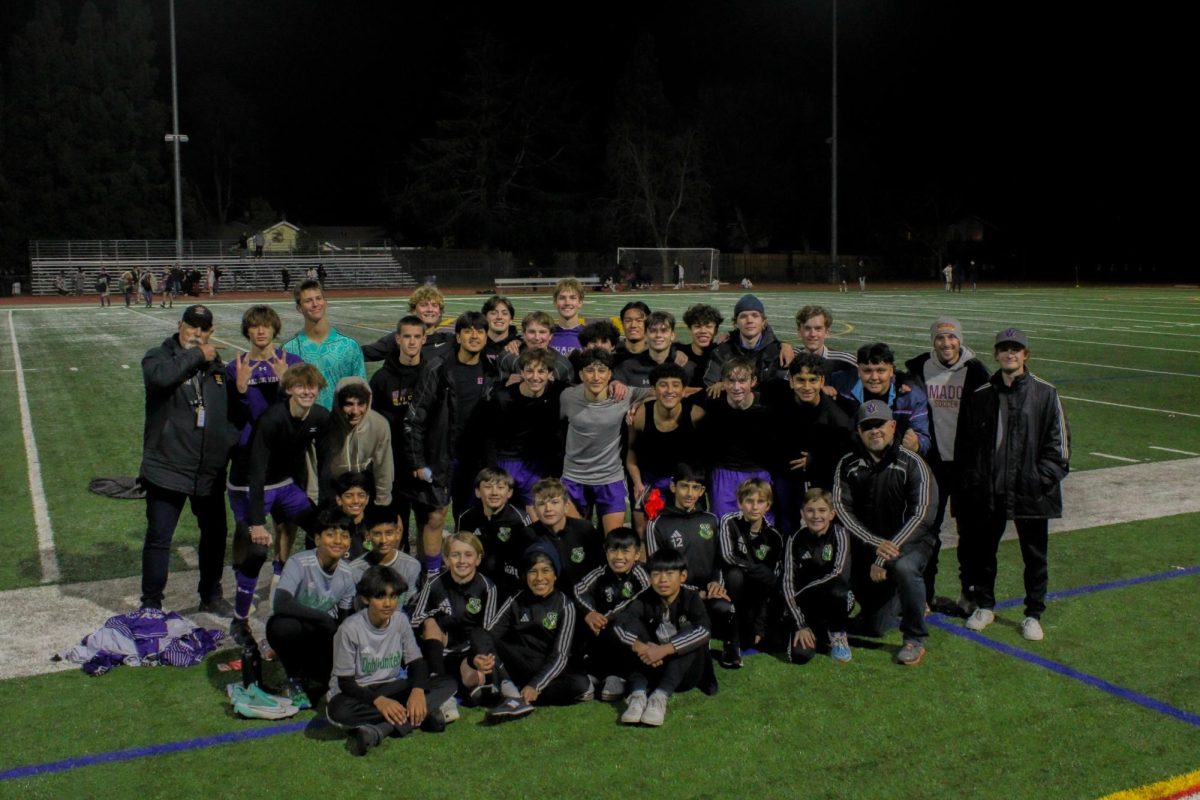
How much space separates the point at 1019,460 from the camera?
652 cm

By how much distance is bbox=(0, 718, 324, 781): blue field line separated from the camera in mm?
4805

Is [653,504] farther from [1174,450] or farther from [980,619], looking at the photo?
[1174,450]

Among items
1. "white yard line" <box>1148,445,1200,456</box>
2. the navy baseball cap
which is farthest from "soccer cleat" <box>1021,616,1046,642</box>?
"white yard line" <box>1148,445,1200,456</box>

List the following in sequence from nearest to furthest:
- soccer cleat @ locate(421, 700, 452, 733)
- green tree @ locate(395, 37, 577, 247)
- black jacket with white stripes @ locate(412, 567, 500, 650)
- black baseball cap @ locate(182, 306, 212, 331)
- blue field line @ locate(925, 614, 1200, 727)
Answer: soccer cleat @ locate(421, 700, 452, 733) → blue field line @ locate(925, 614, 1200, 727) → black jacket with white stripes @ locate(412, 567, 500, 650) → black baseball cap @ locate(182, 306, 212, 331) → green tree @ locate(395, 37, 577, 247)

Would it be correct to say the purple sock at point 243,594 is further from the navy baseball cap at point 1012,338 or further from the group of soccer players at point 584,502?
the navy baseball cap at point 1012,338

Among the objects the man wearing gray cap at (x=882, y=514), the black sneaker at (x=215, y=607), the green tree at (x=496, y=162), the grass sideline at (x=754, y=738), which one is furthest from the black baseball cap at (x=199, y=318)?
the green tree at (x=496, y=162)

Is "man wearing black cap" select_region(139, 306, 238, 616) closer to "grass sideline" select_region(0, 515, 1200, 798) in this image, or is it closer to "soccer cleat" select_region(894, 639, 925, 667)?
"grass sideline" select_region(0, 515, 1200, 798)

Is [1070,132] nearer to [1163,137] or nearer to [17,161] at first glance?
[1163,137]

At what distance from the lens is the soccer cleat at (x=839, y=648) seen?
6121 millimetres

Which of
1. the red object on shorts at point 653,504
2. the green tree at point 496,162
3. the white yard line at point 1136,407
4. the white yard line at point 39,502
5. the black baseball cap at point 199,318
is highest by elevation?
the green tree at point 496,162

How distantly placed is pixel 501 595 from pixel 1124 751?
3.09 meters

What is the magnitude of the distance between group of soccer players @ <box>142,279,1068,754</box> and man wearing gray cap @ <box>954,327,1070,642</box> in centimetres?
3

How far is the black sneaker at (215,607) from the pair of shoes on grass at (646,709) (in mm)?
2830

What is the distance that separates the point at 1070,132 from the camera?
6919 centimetres
